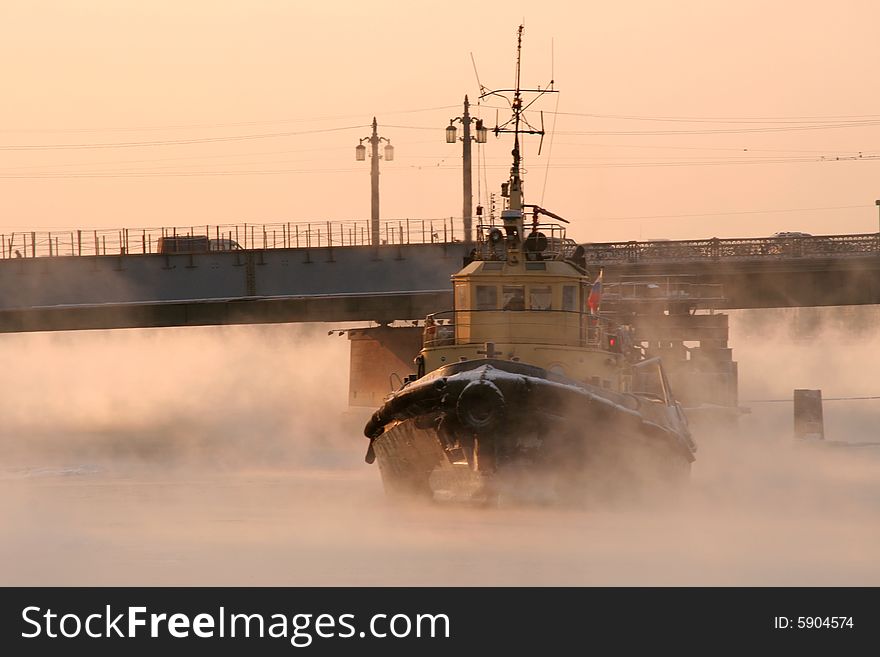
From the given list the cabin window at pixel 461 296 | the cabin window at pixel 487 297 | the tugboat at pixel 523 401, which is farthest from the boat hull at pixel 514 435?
the cabin window at pixel 461 296

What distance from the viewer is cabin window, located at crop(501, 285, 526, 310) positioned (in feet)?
117

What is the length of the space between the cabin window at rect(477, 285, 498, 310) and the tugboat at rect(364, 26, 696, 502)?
2 cm

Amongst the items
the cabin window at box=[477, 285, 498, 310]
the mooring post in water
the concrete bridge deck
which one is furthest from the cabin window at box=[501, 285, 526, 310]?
the concrete bridge deck

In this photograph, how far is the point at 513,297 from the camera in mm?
35625

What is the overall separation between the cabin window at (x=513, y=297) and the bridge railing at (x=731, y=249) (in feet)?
105

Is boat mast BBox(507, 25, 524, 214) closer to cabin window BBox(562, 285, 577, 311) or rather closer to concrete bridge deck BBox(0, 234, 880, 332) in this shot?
cabin window BBox(562, 285, 577, 311)

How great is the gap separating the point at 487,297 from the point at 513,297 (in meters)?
0.61

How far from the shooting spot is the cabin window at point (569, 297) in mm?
35625

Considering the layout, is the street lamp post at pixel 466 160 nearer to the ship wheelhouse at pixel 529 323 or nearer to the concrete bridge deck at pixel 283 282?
the concrete bridge deck at pixel 283 282

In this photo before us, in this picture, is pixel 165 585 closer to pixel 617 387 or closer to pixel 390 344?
pixel 617 387

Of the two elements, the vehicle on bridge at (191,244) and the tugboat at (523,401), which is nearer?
the tugboat at (523,401)

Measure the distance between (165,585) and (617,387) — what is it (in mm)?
14918

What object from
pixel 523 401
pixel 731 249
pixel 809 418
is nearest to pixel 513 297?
pixel 523 401
